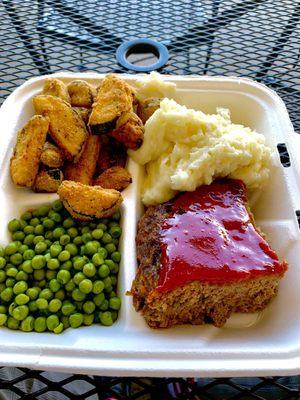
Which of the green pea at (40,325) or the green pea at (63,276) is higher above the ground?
the green pea at (63,276)

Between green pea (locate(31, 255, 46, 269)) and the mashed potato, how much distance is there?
0.51m

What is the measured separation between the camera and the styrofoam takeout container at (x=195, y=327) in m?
1.33

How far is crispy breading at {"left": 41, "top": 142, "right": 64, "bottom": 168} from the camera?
5.91 feet

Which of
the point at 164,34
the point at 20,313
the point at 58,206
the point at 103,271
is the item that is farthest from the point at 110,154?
the point at 164,34

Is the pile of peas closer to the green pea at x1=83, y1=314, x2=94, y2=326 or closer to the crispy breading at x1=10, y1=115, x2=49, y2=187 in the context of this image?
the green pea at x1=83, y1=314, x2=94, y2=326

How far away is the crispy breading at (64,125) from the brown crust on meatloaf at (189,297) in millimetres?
503

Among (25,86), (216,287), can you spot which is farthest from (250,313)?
(25,86)

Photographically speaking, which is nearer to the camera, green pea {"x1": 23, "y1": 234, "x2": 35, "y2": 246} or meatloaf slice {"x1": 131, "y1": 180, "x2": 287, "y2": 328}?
meatloaf slice {"x1": 131, "y1": 180, "x2": 287, "y2": 328}

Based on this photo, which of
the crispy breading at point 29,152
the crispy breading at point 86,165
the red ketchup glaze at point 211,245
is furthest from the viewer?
the crispy breading at point 86,165

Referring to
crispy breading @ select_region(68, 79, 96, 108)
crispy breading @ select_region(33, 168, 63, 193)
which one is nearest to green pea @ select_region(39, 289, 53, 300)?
crispy breading @ select_region(33, 168, 63, 193)

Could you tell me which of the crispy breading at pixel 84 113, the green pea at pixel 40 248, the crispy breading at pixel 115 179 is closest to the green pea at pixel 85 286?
the green pea at pixel 40 248

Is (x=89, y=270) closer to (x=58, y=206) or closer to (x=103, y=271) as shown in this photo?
(x=103, y=271)

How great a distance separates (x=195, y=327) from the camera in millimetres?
1562

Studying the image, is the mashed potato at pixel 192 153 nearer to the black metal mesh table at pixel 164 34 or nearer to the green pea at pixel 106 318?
the green pea at pixel 106 318
